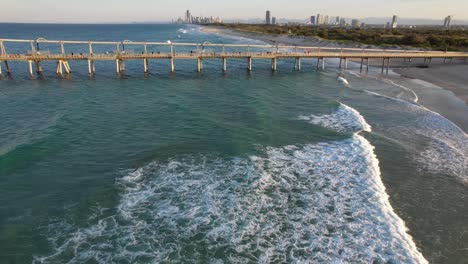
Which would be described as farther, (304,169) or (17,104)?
(17,104)

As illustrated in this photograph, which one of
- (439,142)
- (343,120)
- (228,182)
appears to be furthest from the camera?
(343,120)

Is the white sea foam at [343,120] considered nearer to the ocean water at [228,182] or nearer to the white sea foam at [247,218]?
the ocean water at [228,182]

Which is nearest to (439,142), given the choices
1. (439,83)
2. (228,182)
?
(228,182)

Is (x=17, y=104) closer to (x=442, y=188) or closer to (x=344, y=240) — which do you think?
(x=344, y=240)

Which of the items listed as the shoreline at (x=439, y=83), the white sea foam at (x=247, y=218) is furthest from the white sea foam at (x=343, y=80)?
the white sea foam at (x=247, y=218)

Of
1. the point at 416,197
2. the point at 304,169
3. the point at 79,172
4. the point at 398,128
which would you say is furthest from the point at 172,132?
the point at 398,128

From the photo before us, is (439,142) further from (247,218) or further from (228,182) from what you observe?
(247,218)

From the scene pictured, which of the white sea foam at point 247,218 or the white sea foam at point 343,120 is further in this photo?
the white sea foam at point 343,120
